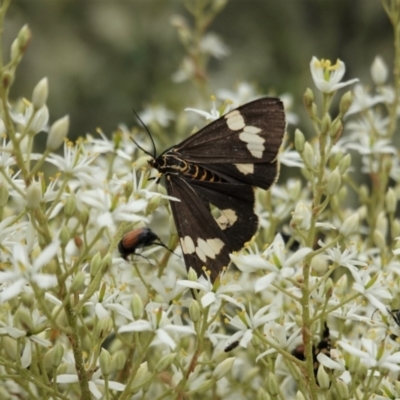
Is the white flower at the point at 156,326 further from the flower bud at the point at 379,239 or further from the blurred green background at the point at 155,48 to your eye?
the blurred green background at the point at 155,48

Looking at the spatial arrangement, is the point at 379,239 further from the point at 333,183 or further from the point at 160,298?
the point at 160,298

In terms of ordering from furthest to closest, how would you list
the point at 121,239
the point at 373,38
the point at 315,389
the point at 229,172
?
1. the point at 373,38
2. the point at 229,172
3. the point at 121,239
4. the point at 315,389

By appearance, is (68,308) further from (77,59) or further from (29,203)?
(77,59)

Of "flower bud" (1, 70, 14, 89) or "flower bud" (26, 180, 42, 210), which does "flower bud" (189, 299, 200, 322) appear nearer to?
"flower bud" (26, 180, 42, 210)

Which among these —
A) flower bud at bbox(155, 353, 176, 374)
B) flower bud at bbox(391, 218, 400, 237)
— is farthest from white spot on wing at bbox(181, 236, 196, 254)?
flower bud at bbox(391, 218, 400, 237)

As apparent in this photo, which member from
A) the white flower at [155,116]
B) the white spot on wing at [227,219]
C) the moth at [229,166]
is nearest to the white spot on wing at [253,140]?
the moth at [229,166]

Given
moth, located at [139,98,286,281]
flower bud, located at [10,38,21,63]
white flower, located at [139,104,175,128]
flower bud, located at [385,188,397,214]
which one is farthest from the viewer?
white flower, located at [139,104,175,128]

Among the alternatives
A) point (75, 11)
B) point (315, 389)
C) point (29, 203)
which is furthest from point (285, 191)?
point (75, 11)
